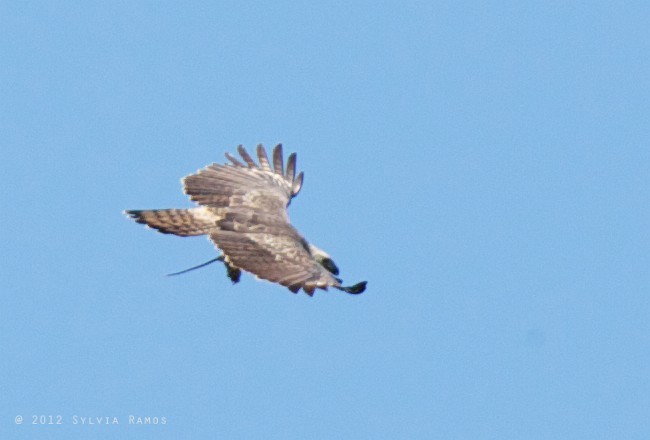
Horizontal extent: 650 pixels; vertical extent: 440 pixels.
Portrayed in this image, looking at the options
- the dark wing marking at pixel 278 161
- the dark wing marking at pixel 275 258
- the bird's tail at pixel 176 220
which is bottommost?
the dark wing marking at pixel 275 258

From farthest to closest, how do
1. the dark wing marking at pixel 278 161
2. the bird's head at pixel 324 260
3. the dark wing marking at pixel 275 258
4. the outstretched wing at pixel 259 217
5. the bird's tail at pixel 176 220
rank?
the dark wing marking at pixel 278 161, the bird's tail at pixel 176 220, the bird's head at pixel 324 260, the outstretched wing at pixel 259 217, the dark wing marking at pixel 275 258

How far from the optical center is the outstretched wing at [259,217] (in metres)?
16.9

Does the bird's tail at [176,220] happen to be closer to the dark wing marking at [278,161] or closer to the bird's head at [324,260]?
the bird's head at [324,260]

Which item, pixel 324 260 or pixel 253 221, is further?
pixel 253 221

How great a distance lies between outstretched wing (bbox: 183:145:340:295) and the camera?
16906mm

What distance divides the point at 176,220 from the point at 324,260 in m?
2.24

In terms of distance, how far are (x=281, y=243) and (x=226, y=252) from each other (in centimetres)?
68

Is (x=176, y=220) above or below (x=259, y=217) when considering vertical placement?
above

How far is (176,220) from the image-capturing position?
19.1 metres

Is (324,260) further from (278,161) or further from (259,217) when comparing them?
(278,161)

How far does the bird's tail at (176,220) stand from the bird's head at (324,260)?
5.09 ft

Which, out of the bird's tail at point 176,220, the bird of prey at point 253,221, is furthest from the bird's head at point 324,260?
the bird's tail at point 176,220

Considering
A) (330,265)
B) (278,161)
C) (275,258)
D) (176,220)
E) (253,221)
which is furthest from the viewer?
(278,161)

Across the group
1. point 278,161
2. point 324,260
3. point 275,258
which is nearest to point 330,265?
point 324,260
